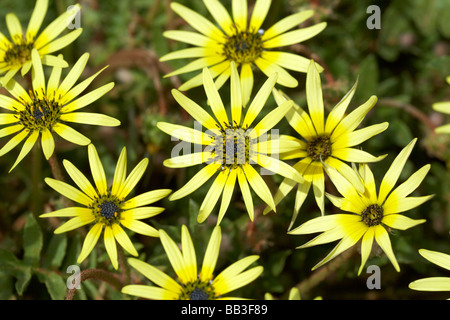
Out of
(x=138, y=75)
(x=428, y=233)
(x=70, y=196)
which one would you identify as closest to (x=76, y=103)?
(x=70, y=196)

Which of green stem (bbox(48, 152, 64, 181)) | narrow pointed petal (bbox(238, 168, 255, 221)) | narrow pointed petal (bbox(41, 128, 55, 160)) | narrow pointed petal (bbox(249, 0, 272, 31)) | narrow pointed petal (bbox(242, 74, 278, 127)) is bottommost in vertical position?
narrow pointed petal (bbox(238, 168, 255, 221))

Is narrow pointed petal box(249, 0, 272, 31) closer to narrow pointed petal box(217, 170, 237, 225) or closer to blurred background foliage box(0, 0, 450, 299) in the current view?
blurred background foliage box(0, 0, 450, 299)

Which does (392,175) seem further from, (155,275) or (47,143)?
(47,143)

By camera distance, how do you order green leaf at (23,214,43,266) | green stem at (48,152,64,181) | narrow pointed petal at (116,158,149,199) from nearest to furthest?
1. narrow pointed petal at (116,158,149,199)
2. green stem at (48,152,64,181)
3. green leaf at (23,214,43,266)

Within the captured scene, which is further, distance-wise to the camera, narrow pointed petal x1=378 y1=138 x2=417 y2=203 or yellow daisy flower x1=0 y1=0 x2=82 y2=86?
yellow daisy flower x1=0 y1=0 x2=82 y2=86

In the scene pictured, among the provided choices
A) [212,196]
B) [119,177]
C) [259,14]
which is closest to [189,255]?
[212,196]

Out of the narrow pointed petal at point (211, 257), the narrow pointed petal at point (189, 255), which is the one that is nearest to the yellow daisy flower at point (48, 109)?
the narrow pointed petal at point (189, 255)

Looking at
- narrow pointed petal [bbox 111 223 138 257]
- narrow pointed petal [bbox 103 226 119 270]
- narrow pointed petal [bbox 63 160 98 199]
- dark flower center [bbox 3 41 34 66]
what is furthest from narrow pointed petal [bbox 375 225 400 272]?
dark flower center [bbox 3 41 34 66]

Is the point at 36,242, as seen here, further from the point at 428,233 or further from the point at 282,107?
the point at 428,233
